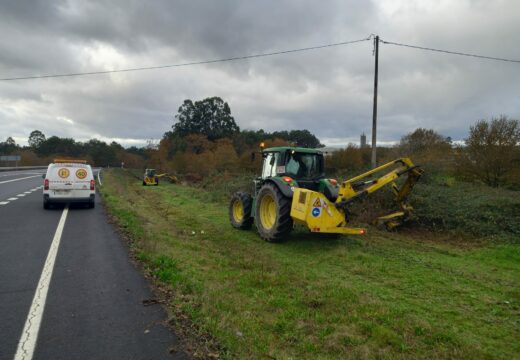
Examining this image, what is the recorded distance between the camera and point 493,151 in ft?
60.3

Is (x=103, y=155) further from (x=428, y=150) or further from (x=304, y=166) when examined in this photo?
(x=304, y=166)

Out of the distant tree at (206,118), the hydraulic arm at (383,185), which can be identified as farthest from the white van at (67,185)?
the distant tree at (206,118)

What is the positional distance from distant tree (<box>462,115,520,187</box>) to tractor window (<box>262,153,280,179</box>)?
13.4m

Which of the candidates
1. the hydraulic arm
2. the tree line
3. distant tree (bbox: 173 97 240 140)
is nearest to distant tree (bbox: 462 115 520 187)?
the tree line

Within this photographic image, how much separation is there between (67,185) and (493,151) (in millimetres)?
18731

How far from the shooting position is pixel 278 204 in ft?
28.7

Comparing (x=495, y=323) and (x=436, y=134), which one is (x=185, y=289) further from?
(x=436, y=134)

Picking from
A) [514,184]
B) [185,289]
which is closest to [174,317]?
[185,289]

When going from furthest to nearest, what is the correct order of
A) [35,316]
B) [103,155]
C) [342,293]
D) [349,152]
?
[103,155]
[349,152]
[342,293]
[35,316]

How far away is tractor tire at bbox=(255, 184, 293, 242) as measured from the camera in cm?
870

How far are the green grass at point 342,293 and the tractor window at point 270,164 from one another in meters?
1.69

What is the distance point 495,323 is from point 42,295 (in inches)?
230

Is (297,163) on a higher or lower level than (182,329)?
higher

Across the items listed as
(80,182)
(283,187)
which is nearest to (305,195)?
(283,187)
